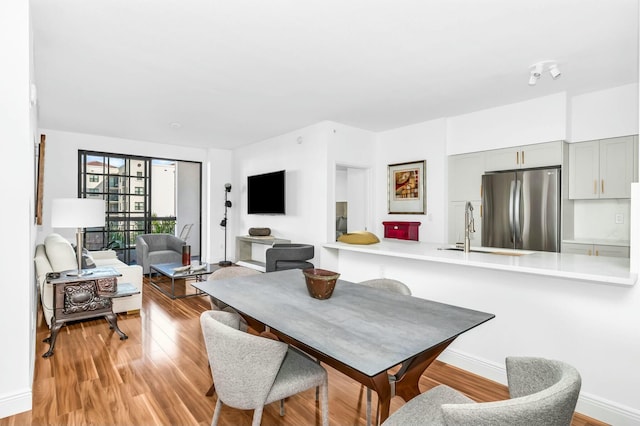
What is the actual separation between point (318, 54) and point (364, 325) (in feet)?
7.92

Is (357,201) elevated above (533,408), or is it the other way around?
(357,201)

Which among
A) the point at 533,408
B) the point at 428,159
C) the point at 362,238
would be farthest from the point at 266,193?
the point at 533,408

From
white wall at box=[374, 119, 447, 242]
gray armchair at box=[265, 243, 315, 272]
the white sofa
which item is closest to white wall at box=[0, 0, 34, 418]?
the white sofa

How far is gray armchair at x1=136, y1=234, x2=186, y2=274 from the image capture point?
589 centimetres

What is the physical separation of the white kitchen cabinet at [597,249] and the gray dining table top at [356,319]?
10.2 feet

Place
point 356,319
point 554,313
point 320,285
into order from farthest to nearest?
point 554,313, point 320,285, point 356,319

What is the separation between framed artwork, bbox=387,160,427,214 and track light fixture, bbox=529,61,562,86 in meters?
2.09

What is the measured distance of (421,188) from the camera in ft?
17.4

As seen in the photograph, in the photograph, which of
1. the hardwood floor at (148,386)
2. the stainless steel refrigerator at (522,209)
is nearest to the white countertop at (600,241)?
the stainless steel refrigerator at (522,209)

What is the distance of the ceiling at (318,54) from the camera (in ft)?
7.79

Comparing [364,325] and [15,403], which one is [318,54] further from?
[15,403]

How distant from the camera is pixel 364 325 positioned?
60.4 inches

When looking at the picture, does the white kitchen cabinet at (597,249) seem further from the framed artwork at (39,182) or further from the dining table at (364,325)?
the framed artwork at (39,182)

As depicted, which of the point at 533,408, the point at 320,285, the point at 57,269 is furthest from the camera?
the point at 57,269
